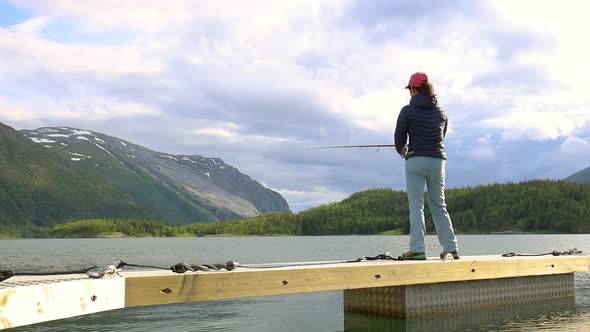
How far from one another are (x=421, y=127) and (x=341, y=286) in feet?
9.85

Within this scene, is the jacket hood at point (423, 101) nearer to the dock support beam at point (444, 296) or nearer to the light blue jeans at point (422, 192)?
the light blue jeans at point (422, 192)

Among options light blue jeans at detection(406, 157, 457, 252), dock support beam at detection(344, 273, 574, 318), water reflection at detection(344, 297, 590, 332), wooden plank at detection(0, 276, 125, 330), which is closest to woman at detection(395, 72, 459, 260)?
light blue jeans at detection(406, 157, 457, 252)

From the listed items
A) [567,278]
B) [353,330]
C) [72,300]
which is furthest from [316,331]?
[567,278]

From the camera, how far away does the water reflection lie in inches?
348

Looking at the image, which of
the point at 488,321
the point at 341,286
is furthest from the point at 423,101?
the point at 488,321

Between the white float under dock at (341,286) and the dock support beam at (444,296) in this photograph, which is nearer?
the white float under dock at (341,286)

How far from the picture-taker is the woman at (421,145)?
358 inches

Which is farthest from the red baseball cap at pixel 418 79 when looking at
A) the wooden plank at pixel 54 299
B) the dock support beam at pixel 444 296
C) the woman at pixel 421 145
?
the wooden plank at pixel 54 299

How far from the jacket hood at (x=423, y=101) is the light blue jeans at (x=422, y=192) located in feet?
2.84

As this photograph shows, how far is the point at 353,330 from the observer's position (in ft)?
29.6

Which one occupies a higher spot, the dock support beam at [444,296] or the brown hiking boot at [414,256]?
the brown hiking boot at [414,256]

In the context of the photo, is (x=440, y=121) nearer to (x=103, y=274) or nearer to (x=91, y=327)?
(x=103, y=274)

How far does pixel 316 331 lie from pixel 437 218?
2.82 meters

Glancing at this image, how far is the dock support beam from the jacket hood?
3.03 metres
